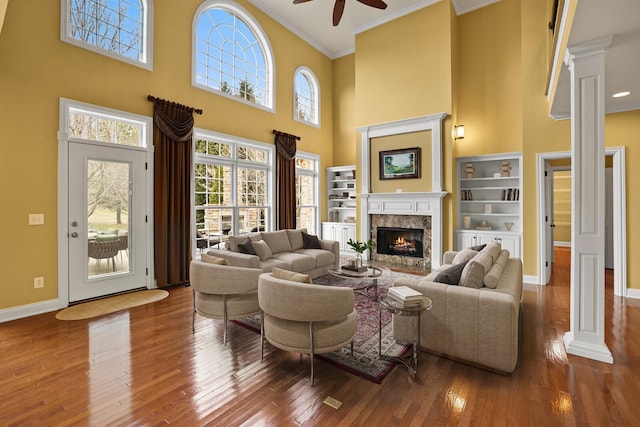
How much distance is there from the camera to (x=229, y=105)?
6.02 m

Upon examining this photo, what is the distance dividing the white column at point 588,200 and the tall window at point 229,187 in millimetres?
5242

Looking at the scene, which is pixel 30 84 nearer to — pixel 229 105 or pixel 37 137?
pixel 37 137

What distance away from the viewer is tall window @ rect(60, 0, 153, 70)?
4.06 metres

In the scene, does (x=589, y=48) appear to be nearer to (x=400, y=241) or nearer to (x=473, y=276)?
(x=473, y=276)

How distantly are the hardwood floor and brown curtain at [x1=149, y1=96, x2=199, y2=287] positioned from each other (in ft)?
5.75

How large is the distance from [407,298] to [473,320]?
61 cm

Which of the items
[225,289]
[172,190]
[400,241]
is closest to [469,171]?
[400,241]

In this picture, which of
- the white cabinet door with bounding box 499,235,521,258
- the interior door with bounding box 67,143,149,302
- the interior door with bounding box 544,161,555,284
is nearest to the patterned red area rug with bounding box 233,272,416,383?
the interior door with bounding box 67,143,149,302

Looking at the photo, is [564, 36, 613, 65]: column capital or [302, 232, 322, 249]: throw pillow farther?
[302, 232, 322, 249]: throw pillow

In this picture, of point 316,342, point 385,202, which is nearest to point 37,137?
point 316,342

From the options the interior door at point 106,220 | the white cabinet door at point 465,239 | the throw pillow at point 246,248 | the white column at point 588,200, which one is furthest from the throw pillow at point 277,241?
the white column at point 588,200

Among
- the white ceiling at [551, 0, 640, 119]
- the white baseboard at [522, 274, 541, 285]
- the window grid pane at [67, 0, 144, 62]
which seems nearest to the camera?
the white ceiling at [551, 0, 640, 119]

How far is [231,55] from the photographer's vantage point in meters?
6.18

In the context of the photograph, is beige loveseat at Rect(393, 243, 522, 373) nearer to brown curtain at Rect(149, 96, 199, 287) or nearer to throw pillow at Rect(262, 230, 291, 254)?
throw pillow at Rect(262, 230, 291, 254)
